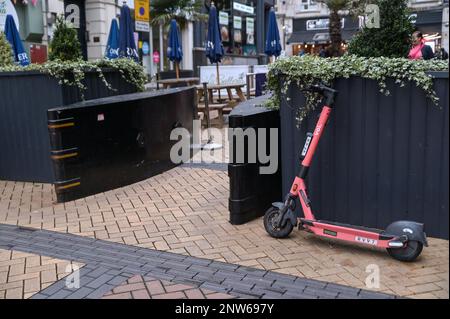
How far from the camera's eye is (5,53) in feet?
25.0

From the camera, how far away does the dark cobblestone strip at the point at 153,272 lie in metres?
3.53

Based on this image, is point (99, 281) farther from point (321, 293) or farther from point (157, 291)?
point (321, 293)

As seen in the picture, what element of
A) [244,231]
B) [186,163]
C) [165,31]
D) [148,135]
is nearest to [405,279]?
[244,231]

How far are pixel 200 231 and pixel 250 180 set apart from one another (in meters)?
0.68

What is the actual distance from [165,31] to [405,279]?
18.0m

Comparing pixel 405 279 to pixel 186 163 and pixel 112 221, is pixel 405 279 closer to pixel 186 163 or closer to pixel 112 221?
pixel 112 221

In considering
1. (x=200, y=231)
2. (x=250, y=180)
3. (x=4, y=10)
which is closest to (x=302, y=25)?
(x=4, y=10)

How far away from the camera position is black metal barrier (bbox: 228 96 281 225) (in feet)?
15.9

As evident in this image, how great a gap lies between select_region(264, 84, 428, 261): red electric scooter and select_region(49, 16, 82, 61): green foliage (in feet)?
13.0

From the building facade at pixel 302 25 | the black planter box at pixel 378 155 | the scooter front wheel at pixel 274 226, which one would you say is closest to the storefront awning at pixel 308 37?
the building facade at pixel 302 25

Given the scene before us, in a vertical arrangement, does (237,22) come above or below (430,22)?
below

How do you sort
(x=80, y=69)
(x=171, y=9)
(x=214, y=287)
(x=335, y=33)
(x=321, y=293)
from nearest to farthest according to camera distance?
(x=321, y=293), (x=214, y=287), (x=80, y=69), (x=335, y=33), (x=171, y=9)

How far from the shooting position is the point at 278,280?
12.2ft

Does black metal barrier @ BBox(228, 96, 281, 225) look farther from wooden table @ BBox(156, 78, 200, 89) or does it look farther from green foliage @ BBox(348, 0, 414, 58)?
wooden table @ BBox(156, 78, 200, 89)
